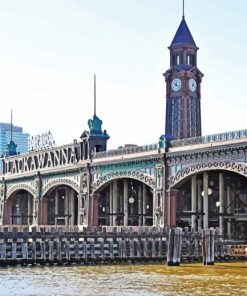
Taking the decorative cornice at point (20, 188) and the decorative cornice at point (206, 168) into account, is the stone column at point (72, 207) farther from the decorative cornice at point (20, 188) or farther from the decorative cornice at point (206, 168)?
the decorative cornice at point (206, 168)

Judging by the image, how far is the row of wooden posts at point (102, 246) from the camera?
2462 inches

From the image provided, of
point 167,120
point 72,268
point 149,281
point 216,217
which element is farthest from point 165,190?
point 167,120

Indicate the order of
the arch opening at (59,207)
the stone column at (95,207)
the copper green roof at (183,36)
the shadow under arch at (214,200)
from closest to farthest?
the shadow under arch at (214,200) → the stone column at (95,207) → the arch opening at (59,207) → the copper green roof at (183,36)

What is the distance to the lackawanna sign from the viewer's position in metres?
104

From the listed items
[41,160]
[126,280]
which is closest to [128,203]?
[41,160]

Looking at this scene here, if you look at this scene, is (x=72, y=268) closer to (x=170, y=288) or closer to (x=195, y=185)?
(x=170, y=288)

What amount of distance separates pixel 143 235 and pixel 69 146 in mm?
37752

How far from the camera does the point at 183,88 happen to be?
5285 inches

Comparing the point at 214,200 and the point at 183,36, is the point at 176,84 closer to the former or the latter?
the point at 183,36

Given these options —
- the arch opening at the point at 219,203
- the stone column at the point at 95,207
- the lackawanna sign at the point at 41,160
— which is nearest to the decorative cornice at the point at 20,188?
the lackawanna sign at the point at 41,160

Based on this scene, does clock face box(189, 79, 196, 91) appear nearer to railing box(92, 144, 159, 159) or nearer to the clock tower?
the clock tower

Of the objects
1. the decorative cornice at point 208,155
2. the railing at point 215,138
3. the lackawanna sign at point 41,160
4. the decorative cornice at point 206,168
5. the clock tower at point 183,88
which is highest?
the clock tower at point 183,88

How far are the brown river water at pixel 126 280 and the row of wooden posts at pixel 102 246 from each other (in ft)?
6.73

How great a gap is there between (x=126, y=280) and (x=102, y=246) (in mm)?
16978
